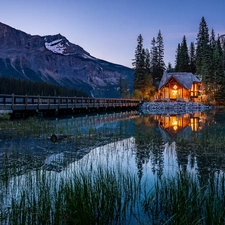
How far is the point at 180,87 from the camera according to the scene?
60312mm

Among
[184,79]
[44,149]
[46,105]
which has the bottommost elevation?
[44,149]

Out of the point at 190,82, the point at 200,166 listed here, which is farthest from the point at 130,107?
the point at 200,166

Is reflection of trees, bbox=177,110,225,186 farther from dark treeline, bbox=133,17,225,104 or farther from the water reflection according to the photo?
dark treeline, bbox=133,17,225,104

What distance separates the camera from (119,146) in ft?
41.7

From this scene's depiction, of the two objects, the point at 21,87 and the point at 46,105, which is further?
the point at 21,87

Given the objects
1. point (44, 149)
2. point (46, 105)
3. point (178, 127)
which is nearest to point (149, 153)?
point (44, 149)

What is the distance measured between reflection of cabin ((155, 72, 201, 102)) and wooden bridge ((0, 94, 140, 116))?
1696cm

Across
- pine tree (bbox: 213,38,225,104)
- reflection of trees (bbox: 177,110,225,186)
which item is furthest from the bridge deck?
pine tree (bbox: 213,38,225,104)

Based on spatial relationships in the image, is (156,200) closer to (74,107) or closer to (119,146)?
(119,146)

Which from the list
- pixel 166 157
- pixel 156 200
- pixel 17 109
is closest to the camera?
pixel 156 200

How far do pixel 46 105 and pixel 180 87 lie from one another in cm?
3661

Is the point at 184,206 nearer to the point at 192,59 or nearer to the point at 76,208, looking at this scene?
the point at 76,208

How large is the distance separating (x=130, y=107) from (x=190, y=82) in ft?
45.9

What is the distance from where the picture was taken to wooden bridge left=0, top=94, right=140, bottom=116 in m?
26.4
